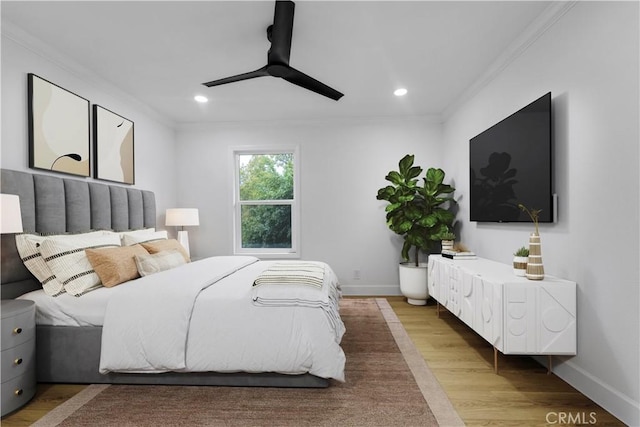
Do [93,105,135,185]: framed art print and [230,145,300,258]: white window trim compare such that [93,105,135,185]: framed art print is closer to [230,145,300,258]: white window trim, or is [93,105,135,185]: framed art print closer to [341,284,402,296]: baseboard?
[230,145,300,258]: white window trim

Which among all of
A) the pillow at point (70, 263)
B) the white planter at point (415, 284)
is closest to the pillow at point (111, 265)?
the pillow at point (70, 263)

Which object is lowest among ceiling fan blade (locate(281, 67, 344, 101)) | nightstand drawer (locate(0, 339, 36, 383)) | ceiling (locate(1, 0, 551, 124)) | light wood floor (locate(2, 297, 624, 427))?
light wood floor (locate(2, 297, 624, 427))

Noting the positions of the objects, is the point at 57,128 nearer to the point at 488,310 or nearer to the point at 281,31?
the point at 281,31

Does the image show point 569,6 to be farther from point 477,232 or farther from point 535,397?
point 535,397

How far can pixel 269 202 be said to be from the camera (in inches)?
191

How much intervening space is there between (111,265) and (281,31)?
201 cm

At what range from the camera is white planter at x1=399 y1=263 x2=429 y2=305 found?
4031 mm

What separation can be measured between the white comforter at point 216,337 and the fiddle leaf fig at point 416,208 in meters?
2.29

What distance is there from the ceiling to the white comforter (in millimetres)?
1902

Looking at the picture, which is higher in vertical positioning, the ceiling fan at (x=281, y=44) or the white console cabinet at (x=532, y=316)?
the ceiling fan at (x=281, y=44)

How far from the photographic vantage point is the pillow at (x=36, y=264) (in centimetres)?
222

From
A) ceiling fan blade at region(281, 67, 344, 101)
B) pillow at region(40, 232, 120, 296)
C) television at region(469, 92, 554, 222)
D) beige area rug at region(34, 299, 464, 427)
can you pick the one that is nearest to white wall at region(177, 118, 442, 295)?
television at region(469, 92, 554, 222)
